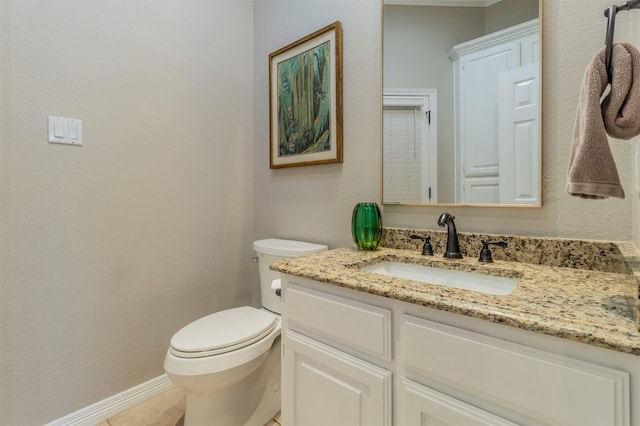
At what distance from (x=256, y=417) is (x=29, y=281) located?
1.08 metres

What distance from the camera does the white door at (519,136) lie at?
39.3 inches

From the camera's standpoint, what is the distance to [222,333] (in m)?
1.23

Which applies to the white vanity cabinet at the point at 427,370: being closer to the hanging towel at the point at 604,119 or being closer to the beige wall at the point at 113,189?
the hanging towel at the point at 604,119

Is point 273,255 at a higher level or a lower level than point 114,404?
higher

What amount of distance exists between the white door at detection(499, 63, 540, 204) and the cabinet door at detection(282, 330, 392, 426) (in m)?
0.76

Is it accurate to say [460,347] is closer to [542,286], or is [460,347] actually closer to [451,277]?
[542,286]

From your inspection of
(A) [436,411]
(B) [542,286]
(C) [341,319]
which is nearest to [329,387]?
(C) [341,319]

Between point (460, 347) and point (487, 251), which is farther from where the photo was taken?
point (487, 251)

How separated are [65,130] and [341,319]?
4.46ft

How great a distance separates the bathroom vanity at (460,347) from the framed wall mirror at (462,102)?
0.32m

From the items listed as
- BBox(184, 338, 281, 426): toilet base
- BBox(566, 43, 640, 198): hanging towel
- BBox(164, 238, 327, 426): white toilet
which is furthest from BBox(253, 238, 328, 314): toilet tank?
BBox(566, 43, 640, 198): hanging towel

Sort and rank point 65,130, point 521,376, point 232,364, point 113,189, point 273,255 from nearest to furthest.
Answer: point 521,376 → point 232,364 → point 65,130 → point 113,189 → point 273,255

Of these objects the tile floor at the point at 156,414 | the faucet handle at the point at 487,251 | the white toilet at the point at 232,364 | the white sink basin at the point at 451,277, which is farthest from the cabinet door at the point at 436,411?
the tile floor at the point at 156,414

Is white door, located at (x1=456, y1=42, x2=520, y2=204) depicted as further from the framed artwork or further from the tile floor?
the tile floor
